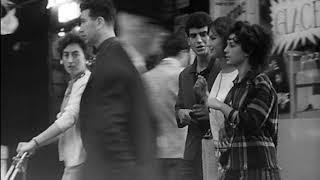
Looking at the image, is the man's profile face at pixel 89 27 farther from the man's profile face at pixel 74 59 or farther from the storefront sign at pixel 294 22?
the storefront sign at pixel 294 22

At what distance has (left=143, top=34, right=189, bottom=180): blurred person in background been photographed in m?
5.44

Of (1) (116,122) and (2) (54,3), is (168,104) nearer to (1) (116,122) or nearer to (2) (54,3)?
(1) (116,122)

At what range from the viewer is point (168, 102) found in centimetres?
560

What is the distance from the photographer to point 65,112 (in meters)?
5.40

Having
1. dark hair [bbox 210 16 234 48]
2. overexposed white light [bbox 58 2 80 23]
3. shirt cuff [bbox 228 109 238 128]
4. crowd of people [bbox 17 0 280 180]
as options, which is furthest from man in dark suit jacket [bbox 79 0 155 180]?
overexposed white light [bbox 58 2 80 23]

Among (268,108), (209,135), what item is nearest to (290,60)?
(209,135)

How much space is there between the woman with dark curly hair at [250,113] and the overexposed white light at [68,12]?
3.54 metres

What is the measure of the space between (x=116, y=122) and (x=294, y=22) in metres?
2.28

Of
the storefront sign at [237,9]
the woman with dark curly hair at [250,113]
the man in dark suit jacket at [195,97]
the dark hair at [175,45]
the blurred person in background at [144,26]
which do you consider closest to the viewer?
the woman with dark curly hair at [250,113]

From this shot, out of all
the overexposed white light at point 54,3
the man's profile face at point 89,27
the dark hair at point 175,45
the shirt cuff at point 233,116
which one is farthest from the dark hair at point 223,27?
the overexposed white light at point 54,3

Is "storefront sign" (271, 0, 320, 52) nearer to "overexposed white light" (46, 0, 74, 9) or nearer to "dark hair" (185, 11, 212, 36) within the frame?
"dark hair" (185, 11, 212, 36)

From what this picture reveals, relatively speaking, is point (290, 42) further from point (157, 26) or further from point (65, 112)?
point (65, 112)

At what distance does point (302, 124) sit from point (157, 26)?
54.3 inches

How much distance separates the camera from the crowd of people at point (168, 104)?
371cm
